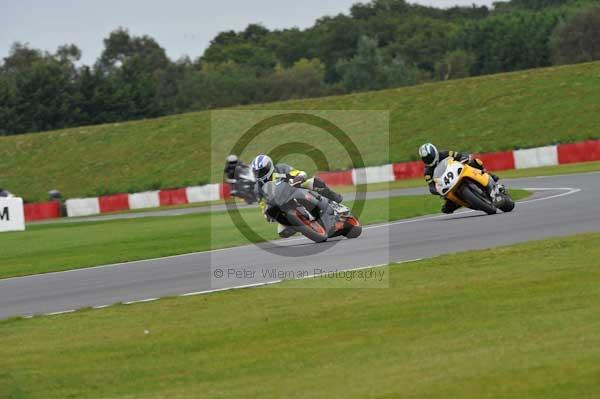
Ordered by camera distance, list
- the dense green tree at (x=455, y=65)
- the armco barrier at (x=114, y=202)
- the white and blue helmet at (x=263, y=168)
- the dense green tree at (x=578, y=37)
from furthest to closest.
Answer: the dense green tree at (x=455, y=65)
the dense green tree at (x=578, y=37)
the armco barrier at (x=114, y=202)
the white and blue helmet at (x=263, y=168)

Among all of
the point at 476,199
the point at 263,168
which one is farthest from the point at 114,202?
the point at 263,168

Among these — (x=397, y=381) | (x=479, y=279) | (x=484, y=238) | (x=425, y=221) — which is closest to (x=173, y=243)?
(x=425, y=221)

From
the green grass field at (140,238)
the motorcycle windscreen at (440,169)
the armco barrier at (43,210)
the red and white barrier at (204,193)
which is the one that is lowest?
the armco barrier at (43,210)

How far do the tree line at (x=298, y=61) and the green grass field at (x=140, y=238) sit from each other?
155 feet

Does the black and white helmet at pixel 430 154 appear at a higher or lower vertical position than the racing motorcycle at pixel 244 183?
higher

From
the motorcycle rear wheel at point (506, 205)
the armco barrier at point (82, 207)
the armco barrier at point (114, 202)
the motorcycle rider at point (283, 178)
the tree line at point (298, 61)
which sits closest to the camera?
the motorcycle rider at point (283, 178)

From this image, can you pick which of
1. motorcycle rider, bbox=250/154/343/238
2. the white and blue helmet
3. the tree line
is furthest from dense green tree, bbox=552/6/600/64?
the white and blue helmet

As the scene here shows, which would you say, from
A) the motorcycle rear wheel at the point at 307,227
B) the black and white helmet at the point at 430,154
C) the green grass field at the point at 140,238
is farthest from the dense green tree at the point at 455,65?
the motorcycle rear wheel at the point at 307,227

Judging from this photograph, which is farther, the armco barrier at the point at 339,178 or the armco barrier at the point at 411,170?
the armco barrier at the point at 411,170

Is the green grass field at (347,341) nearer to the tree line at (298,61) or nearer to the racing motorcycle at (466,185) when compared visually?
the racing motorcycle at (466,185)

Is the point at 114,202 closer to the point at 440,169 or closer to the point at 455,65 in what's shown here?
the point at 440,169

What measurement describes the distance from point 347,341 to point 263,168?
7644 mm

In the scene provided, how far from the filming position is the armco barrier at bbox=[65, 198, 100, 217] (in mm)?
42353

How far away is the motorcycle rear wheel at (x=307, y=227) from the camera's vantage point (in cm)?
1633
